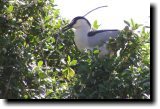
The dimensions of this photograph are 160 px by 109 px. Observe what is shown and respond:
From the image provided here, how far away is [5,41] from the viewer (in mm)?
3342

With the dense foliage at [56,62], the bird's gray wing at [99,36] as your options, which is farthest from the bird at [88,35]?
the dense foliage at [56,62]

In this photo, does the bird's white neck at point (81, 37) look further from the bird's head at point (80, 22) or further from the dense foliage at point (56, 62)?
the dense foliage at point (56, 62)

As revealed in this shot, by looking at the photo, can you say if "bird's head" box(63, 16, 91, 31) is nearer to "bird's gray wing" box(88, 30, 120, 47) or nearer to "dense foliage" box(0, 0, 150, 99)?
"bird's gray wing" box(88, 30, 120, 47)

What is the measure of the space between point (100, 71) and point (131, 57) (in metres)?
0.30

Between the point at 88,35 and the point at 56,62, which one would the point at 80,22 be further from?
the point at 56,62

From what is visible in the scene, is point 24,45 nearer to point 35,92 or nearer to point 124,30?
point 35,92

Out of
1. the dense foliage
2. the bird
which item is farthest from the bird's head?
the dense foliage

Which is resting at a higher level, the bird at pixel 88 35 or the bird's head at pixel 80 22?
the bird's head at pixel 80 22

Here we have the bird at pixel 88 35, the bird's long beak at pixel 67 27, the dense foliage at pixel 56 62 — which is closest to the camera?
the dense foliage at pixel 56 62

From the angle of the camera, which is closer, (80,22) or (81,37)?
(81,37)

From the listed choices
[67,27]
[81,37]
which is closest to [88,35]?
[81,37]

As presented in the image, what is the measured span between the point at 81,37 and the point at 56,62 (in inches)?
24.8

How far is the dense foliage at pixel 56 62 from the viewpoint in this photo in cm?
305

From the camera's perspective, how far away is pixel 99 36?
3992 millimetres
